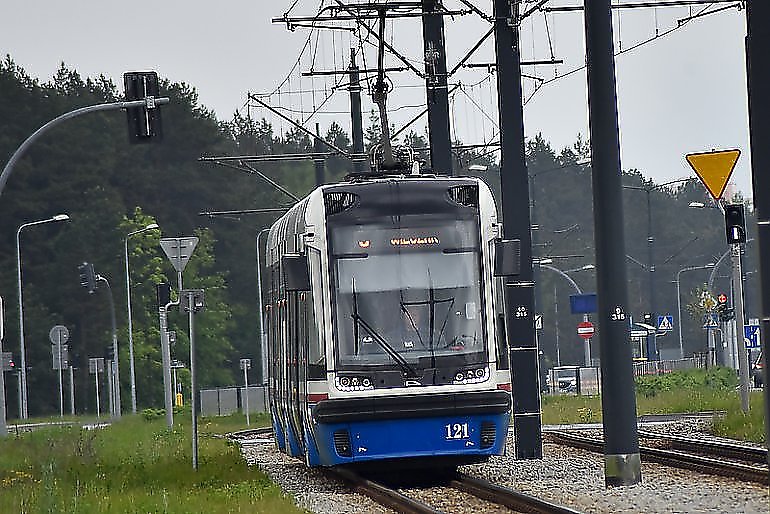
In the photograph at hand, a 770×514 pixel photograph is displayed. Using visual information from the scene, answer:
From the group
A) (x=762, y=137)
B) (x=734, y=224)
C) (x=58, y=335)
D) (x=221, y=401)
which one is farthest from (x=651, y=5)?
(x=221, y=401)

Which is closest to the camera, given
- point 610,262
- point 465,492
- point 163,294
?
point 610,262

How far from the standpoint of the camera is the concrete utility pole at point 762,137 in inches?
453

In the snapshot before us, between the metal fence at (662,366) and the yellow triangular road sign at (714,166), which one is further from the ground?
the yellow triangular road sign at (714,166)

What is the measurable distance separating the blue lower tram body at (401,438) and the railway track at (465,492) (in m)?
0.45

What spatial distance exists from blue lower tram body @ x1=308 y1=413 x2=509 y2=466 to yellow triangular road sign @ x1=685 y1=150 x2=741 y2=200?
4542mm

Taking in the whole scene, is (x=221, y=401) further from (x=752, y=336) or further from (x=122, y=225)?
(x=752, y=336)

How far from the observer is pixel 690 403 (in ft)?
146

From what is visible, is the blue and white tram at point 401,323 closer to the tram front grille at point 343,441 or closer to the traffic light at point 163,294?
the tram front grille at point 343,441

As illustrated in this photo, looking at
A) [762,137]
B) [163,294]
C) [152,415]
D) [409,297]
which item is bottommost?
[152,415]

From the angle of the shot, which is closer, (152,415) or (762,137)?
(762,137)

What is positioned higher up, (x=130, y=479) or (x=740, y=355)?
(x=740, y=355)

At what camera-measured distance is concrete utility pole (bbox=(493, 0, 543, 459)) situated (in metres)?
23.9

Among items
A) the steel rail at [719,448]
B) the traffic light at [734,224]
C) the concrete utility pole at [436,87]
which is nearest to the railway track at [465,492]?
the steel rail at [719,448]

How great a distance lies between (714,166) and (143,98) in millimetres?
10716
